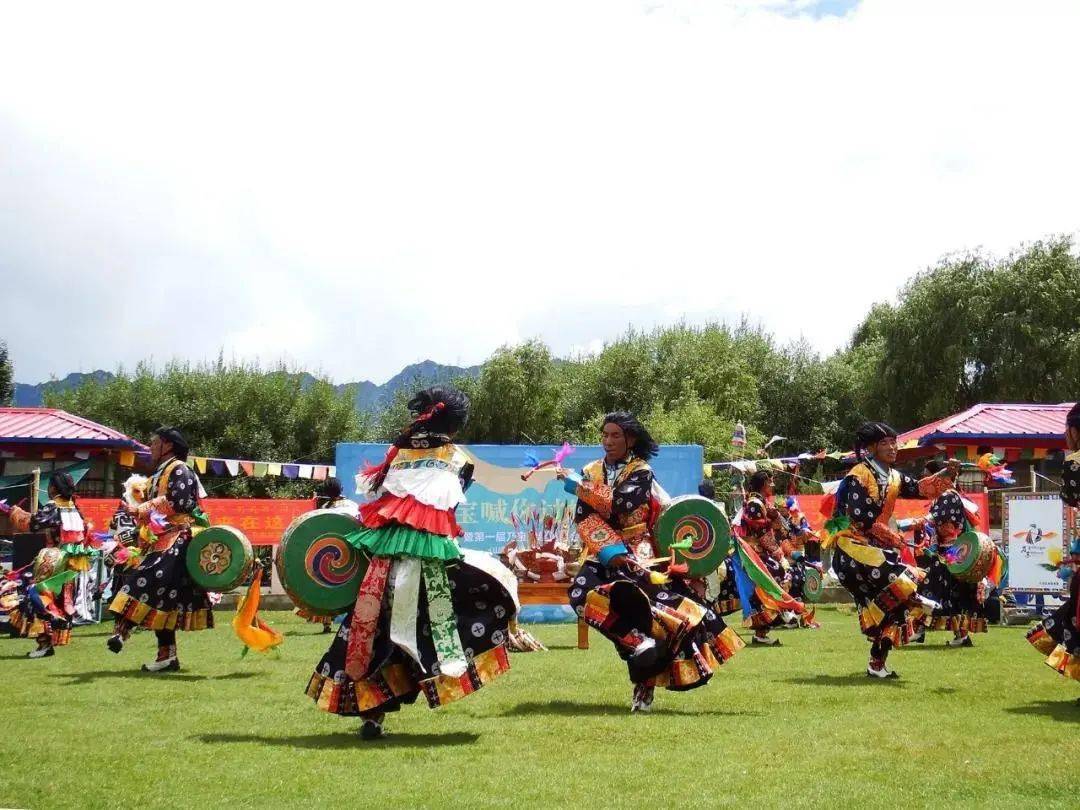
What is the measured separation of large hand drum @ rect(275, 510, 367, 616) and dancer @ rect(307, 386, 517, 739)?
80 millimetres

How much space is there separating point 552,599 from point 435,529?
7.90m

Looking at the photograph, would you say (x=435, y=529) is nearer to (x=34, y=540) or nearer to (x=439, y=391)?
(x=439, y=391)

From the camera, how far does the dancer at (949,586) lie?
12180 mm

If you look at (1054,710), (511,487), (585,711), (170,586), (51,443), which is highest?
(51,443)

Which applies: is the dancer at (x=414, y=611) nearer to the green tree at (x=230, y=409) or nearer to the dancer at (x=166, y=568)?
the dancer at (x=166, y=568)

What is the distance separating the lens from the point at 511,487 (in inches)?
605

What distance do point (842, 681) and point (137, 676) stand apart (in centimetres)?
555

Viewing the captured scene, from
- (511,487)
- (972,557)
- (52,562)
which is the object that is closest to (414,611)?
(52,562)

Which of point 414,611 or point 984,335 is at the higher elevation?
point 984,335

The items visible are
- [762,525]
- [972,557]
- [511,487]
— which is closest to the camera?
[972,557]

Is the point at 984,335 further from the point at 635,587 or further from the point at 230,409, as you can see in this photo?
→ the point at 635,587

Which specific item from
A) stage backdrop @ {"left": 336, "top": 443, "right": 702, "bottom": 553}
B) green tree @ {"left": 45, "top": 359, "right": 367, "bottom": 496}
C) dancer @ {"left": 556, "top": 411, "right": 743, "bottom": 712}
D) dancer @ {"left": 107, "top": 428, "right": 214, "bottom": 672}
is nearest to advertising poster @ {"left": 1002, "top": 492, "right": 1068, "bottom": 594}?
stage backdrop @ {"left": 336, "top": 443, "right": 702, "bottom": 553}

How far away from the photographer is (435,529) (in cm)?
647

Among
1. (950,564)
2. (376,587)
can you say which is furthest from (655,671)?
(950,564)
